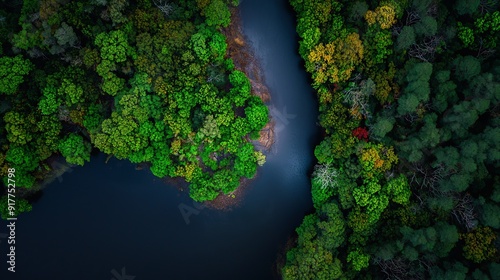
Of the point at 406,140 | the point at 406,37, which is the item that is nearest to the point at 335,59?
the point at 406,37

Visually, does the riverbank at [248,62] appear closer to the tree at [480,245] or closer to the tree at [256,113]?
the tree at [256,113]

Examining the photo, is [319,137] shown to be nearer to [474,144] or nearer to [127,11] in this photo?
[474,144]

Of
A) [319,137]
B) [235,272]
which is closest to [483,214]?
[319,137]

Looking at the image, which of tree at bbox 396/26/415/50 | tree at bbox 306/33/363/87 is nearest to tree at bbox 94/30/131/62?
tree at bbox 306/33/363/87

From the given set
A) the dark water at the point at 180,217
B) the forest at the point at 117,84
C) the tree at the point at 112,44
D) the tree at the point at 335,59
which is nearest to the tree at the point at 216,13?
the forest at the point at 117,84

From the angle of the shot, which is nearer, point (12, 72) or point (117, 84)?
point (12, 72)

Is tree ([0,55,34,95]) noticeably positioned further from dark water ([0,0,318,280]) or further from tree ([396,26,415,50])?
tree ([396,26,415,50])

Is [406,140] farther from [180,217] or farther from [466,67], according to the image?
[180,217]
